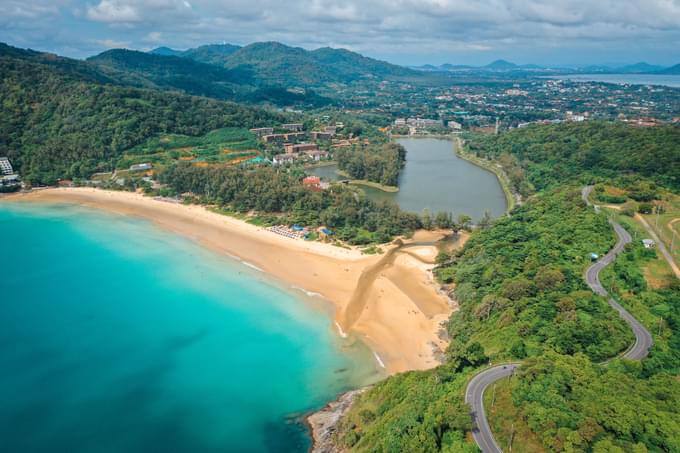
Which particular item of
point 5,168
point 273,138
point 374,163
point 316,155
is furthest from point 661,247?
point 5,168

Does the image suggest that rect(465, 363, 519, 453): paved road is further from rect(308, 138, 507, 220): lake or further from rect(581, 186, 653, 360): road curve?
rect(308, 138, 507, 220): lake

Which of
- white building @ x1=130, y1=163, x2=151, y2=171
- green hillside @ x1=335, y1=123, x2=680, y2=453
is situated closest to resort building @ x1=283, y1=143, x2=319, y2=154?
white building @ x1=130, y1=163, x2=151, y2=171

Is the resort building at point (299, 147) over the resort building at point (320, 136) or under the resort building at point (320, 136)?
under

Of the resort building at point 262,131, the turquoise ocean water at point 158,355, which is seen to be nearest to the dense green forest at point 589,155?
the turquoise ocean water at point 158,355

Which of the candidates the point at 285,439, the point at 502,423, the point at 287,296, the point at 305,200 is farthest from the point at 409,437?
the point at 305,200

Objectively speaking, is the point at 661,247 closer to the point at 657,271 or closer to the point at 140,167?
the point at 657,271

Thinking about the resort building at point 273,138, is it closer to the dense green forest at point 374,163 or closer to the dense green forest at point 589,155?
the dense green forest at point 374,163
